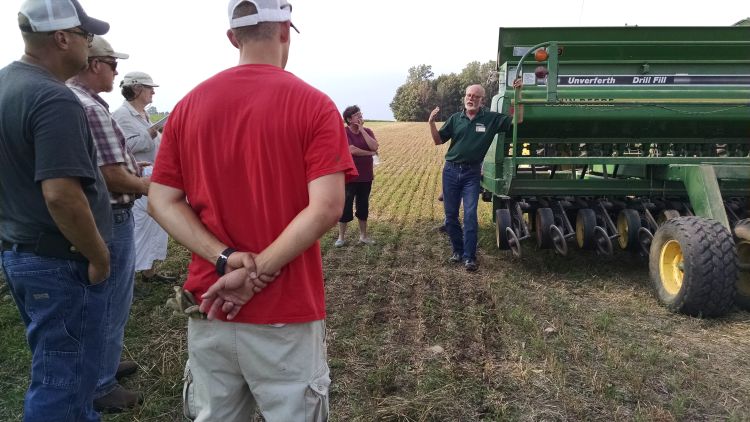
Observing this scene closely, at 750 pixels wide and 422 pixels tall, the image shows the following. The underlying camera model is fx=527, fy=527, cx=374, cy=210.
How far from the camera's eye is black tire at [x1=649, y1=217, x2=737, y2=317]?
147 inches

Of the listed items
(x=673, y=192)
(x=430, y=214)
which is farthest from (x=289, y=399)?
(x=430, y=214)

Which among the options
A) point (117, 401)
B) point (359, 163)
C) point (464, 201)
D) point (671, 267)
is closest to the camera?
point (117, 401)

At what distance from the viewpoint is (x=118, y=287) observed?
260 cm

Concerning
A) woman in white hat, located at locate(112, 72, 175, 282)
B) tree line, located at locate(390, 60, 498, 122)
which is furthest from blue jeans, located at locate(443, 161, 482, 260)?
tree line, located at locate(390, 60, 498, 122)

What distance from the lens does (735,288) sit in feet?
12.5

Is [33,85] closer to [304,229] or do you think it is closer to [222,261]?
[222,261]

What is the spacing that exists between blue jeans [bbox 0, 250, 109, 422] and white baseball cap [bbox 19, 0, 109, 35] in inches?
32.9

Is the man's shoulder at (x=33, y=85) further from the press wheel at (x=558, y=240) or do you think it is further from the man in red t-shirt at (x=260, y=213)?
the press wheel at (x=558, y=240)

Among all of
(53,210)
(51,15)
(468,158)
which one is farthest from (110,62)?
(468,158)

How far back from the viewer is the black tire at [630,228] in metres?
5.09

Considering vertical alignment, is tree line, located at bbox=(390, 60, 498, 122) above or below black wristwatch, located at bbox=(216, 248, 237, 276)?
above

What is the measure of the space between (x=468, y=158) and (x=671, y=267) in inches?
83.0

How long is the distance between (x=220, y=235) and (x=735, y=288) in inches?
151

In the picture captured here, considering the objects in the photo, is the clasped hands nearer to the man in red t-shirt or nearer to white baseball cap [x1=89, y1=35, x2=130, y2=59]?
the man in red t-shirt
